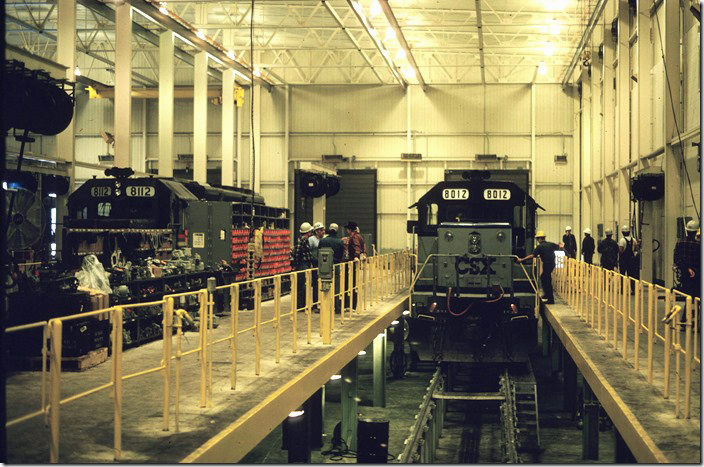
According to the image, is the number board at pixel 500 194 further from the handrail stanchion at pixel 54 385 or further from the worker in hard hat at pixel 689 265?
the handrail stanchion at pixel 54 385

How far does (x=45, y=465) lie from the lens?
516cm

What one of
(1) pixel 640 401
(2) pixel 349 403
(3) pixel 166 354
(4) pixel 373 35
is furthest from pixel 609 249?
(3) pixel 166 354

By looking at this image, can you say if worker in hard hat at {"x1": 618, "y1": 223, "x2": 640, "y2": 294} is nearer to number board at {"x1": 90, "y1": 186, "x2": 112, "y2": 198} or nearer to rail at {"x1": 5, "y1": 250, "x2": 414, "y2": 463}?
rail at {"x1": 5, "y1": 250, "x2": 414, "y2": 463}

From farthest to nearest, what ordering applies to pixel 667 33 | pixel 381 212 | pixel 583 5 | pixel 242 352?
pixel 381 212 < pixel 583 5 < pixel 667 33 < pixel 242 352

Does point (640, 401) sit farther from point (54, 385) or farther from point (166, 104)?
point (166, 104)

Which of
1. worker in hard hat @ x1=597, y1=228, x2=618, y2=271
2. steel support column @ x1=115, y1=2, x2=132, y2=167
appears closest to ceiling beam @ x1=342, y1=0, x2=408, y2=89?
steel support column @ x1=115, y1=2, x2=132, y2=167

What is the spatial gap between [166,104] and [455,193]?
38.6 ft

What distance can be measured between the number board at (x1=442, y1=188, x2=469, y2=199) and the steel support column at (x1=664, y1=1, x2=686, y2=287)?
508 cm

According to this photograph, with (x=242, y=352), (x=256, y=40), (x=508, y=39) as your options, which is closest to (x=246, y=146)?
(x=256, y=40)

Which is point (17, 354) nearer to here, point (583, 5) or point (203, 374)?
point (203, 374)

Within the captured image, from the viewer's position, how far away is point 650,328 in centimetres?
915

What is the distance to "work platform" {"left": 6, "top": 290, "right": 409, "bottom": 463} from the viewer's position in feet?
19.6

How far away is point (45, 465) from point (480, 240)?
1137 centimetres

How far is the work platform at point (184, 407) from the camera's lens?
19.6ft
